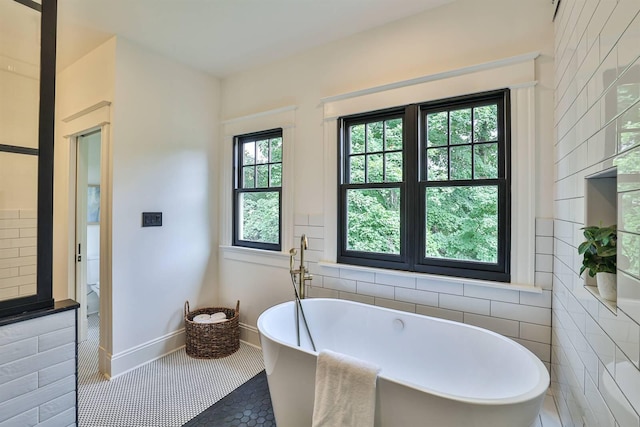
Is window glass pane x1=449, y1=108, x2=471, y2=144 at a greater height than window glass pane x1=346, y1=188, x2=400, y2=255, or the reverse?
window glass pane x1=449, y1=108, x2=471, y2=144

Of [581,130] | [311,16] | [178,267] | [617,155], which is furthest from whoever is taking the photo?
[178,267]

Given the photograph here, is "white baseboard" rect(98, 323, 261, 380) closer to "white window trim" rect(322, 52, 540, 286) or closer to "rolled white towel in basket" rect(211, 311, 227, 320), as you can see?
"rolled white towel in basket" rect(211, 311, 227, 320)

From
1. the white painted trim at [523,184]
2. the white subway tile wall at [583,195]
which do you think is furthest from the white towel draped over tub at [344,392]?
the white painted trim at [523,184]

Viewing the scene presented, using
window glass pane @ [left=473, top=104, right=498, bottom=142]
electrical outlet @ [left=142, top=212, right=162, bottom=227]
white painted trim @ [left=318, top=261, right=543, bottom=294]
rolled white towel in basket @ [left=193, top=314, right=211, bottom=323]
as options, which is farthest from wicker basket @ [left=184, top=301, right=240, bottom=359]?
window glass pane @ [left=473, top=104, right=498, bottom=142]

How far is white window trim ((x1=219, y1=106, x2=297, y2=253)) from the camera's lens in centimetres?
263

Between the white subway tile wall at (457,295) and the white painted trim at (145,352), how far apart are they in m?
1.34

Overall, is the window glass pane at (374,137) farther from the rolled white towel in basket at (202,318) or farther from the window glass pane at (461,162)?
the rolled white towel in basket at (202,318)

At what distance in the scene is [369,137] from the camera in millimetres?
2328

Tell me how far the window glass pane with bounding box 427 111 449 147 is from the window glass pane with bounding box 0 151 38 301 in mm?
2239

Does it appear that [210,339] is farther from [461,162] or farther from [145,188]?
[461,162]

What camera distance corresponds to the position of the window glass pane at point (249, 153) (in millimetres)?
3000

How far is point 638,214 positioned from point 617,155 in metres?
0.25

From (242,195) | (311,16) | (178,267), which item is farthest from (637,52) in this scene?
(178,267)

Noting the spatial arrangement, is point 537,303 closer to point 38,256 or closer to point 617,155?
point 617,155
